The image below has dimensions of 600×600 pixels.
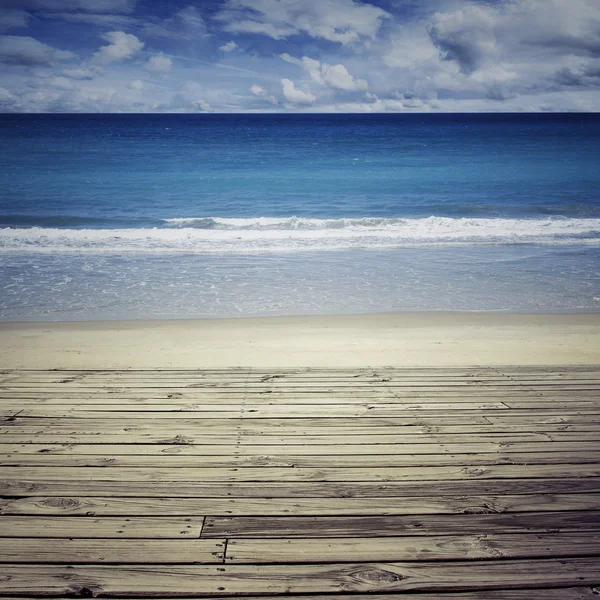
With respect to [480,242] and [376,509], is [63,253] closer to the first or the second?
[480,242]

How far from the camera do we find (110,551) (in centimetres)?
195

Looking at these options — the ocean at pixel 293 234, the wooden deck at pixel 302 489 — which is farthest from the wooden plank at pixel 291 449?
the ocean at pixel 293 234

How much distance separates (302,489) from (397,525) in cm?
44

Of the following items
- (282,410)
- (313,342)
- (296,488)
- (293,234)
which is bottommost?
(293,234)

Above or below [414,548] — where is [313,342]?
below

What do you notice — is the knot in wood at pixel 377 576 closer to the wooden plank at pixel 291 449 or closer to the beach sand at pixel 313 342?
the wooden plank at pixel 291 449

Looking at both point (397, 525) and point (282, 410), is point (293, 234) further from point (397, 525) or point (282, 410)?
point (397, 525)

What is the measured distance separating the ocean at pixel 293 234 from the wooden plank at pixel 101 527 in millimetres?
5801

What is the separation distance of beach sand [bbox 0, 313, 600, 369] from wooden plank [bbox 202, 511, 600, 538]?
3.61 meters

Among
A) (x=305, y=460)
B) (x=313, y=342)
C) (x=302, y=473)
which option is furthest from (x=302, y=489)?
(x=313, y=342)

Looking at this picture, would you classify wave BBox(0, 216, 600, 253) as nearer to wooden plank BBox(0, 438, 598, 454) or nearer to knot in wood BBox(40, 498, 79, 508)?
wooden plank BBox(0, 438, 598, 454)

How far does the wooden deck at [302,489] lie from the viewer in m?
1.84

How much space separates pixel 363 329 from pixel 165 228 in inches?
416

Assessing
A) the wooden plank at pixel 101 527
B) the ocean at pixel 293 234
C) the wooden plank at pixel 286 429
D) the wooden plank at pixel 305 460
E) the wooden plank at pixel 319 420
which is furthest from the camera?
the ocean at pixel 293 234
